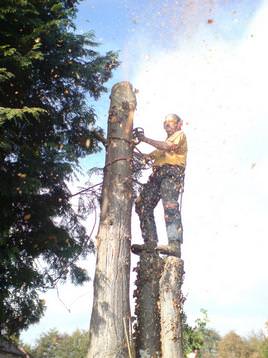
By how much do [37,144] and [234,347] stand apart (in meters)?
38.4

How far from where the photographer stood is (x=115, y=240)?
4.59m

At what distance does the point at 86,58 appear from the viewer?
242 inches

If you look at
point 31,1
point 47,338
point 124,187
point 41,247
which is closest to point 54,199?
point 41,247

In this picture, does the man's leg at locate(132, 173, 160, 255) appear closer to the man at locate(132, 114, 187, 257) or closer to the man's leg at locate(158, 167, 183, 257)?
the man at locate(132, 114, 187, 257)

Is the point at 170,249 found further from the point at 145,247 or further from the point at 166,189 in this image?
the point at 166,189

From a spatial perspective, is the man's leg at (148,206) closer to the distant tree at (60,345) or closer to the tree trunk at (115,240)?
the tree trunk at (115,240)

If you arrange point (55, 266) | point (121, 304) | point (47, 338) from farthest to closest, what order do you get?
point (47, 338), point (55, 266), point (121, 304)

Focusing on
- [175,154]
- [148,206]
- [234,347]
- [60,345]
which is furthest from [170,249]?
[60,345]

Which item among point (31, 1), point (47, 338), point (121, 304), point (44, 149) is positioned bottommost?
point (121, 304)

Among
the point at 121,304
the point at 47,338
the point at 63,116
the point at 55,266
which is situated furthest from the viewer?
the point at 47,338

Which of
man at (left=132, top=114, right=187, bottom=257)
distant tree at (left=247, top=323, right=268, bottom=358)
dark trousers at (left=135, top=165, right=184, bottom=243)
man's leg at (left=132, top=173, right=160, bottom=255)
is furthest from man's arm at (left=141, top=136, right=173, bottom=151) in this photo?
distant tree at (left=247, top=323, right=268, bottom=358)

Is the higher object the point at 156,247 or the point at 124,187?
the point at 124,187

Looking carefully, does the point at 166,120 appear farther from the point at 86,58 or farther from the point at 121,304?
the point at 121,304

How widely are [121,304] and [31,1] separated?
3.97 meters
